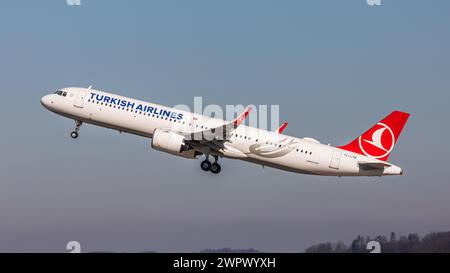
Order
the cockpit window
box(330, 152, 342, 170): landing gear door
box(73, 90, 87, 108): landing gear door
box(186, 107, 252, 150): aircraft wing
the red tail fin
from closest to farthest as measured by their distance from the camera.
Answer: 1. box(186, 107, 252, 150): aircraft wing
2. box(330, 152, 342, 170): landing gear door
3. box(73, 90, 87, 108): landing gear door
4. the red tail fin
5. the cockpit window

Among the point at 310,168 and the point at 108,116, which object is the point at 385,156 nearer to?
the point at 310,168

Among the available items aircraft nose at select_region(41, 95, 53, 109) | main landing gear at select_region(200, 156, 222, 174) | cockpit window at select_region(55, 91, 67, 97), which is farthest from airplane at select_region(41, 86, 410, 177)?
aircraft nose at select_region(41, 95, 53, 109)

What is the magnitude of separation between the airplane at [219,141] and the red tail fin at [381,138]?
84 millimetres

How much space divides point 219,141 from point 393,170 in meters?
14.2

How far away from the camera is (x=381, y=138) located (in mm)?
66562

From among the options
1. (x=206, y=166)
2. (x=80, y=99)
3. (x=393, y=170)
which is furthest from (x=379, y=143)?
(x=80, y=99)

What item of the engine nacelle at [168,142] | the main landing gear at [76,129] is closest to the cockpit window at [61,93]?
the main landing gear at [76,129]

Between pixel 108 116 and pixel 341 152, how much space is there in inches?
762

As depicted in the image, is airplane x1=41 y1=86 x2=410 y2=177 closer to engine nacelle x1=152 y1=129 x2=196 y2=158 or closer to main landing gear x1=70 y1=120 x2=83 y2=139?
engine nacelle x1=152 y1=129 x2=196 y2=158

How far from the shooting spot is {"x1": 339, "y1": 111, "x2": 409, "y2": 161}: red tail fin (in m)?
66.1

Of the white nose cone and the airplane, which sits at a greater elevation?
the airplane
